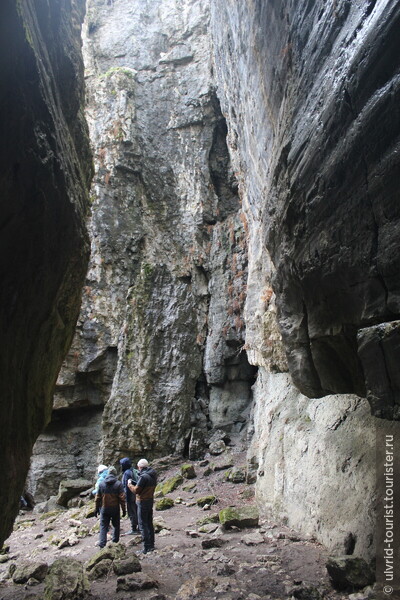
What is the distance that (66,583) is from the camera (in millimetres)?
5176

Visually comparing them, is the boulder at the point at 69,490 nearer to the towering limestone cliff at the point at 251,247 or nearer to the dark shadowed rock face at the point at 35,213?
the towering limestone cliff at the point at 251,247

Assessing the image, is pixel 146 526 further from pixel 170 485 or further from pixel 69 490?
pixel 69 490

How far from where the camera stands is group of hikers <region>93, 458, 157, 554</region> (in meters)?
7.39

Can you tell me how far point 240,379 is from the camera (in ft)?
59.0

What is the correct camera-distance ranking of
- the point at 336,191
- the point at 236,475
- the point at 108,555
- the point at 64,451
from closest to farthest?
the point at 336,191 < the point at 108,555 < the point at 236,475 < the point at 64,451

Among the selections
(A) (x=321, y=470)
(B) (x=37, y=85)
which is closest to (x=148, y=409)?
(A) (x=321, y=470)

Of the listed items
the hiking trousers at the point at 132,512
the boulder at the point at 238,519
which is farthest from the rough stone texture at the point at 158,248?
the boulder at the point at 238,519

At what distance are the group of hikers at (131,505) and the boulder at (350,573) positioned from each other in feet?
11.4

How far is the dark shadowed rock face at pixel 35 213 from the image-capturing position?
11.4 ft

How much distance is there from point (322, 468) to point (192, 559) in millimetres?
2253

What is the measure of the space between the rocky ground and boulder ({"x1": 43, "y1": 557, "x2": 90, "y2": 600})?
78 millimetres

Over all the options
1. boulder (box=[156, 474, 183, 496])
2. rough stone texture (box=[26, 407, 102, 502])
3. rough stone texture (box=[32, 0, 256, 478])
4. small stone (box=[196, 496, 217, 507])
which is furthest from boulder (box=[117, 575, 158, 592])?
rough stone texture (box=[26, 407, 102, 502])

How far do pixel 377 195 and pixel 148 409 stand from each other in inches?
464

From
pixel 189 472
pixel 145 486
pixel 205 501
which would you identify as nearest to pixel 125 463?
pixel 145 486
